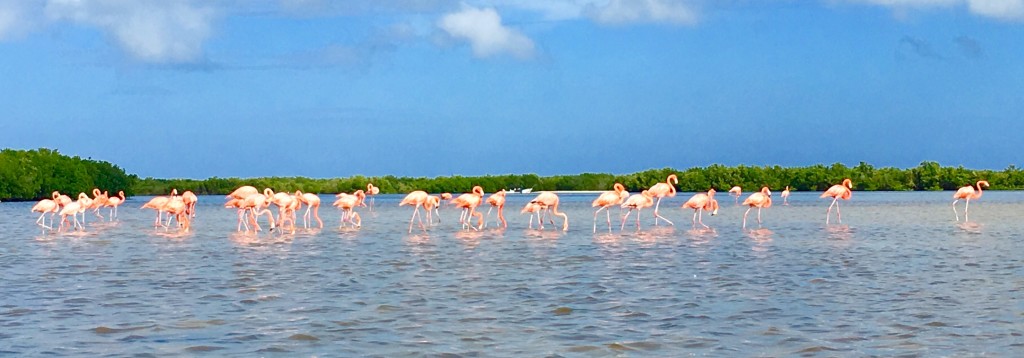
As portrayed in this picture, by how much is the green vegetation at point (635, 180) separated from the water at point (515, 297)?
57056 mm

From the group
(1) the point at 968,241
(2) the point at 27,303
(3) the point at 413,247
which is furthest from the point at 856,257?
(2) the point at 27,303

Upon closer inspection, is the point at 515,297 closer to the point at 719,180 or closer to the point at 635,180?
the point at 635,180

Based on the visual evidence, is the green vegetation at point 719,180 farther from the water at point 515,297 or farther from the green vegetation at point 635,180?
the water at point 515,297

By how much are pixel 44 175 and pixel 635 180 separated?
36.1 metres

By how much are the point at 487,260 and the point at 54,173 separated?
60500mm

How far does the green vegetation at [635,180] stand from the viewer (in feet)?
255

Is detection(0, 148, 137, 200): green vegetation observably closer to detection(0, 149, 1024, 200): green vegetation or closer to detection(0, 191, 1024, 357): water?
detection(0, 149, 1024, 200): green vegetation

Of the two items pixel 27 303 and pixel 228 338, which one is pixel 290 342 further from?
pixel 27 303

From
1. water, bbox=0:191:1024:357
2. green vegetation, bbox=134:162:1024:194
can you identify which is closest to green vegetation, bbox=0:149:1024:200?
A: green vegetation, bbox=134:162:1024:194

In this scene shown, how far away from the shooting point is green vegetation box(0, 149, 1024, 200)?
77.8 meters

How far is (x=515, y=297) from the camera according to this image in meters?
12.0

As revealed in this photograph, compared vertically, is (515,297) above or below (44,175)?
below

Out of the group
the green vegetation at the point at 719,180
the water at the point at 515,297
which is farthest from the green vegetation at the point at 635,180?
the water at the point at 515,297

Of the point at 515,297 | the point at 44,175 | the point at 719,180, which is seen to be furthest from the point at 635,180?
the point at 515,297
